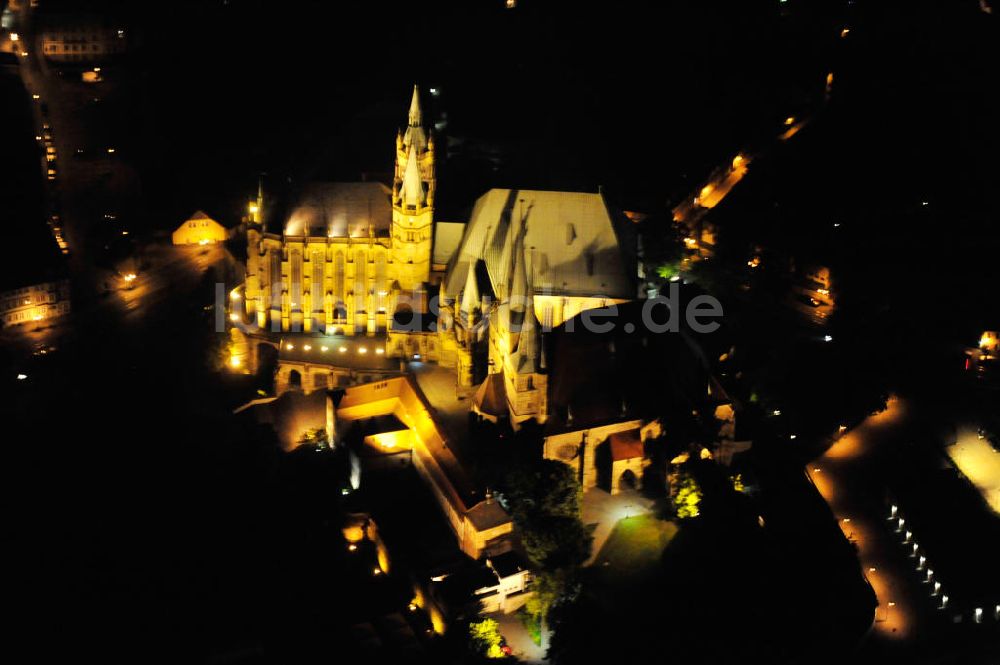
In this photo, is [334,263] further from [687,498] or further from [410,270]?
[687,498]

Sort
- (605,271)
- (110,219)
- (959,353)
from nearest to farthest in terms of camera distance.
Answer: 1. (605,271)
2. (959,353)
3. (110,219)

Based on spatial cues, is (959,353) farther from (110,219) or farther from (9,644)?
(110,219)

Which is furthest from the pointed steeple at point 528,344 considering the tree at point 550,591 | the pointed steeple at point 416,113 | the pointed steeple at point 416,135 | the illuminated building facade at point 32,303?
the illuminated building facade at point 32,303

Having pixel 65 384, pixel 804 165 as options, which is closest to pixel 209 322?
pixel 65 384

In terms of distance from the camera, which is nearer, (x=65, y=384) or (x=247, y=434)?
(x=247, y=434)

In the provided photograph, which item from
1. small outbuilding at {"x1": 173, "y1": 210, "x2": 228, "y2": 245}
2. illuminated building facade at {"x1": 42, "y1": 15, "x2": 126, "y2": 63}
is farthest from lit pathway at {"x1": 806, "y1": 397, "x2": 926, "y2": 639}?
illuminated building facade at {"x1": 42, "y1": 15, "x2": 126, "y2": 63}

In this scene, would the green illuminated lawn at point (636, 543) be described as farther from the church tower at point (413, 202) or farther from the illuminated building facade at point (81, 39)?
the illuminated building facade at point (81, 39)

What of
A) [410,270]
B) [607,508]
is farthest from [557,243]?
[607,508]

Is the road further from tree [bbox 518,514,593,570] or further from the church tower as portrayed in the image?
the church tower
